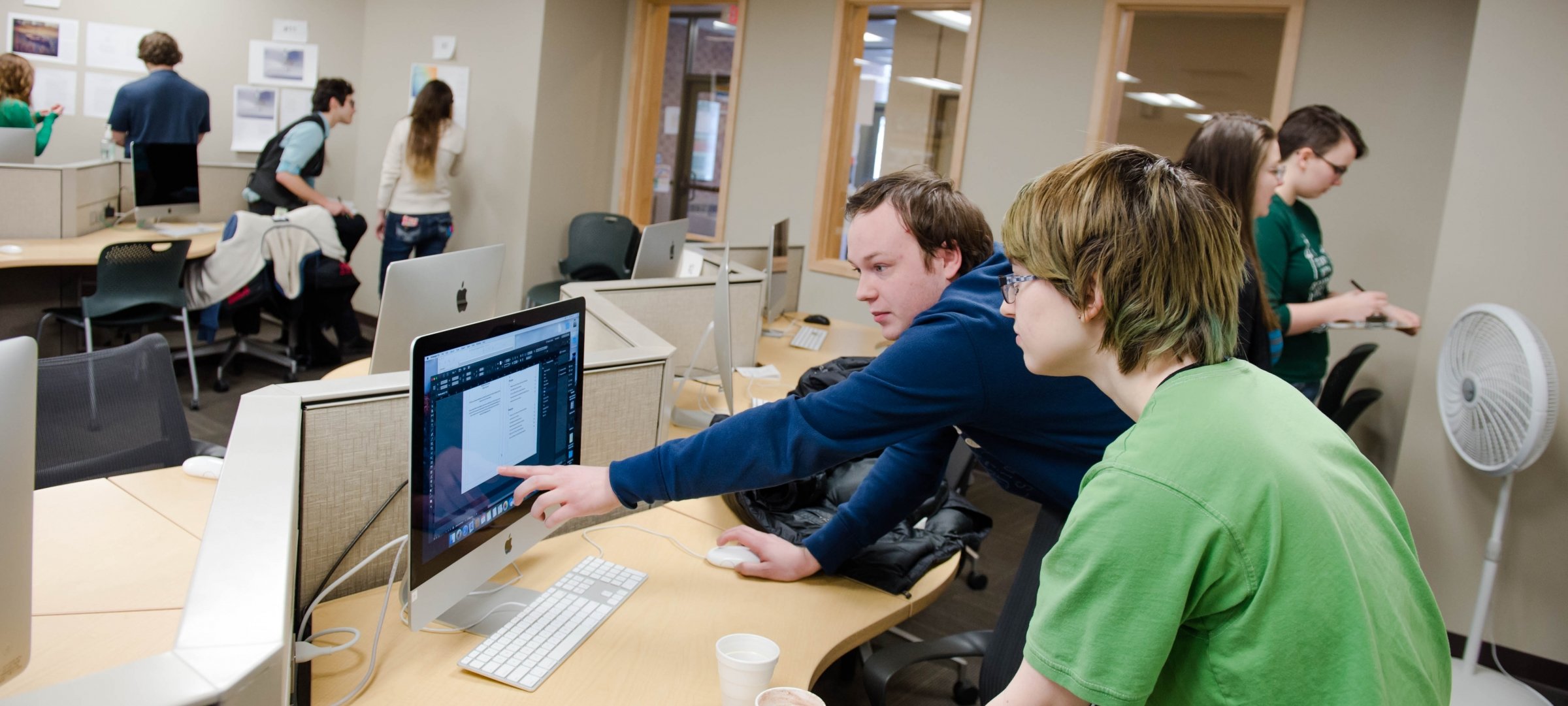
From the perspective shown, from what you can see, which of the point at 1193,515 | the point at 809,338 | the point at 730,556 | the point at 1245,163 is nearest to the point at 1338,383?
the point at 1245,163

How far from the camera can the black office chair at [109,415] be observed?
2178 millimetres

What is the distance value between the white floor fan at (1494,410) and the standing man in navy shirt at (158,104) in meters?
6.08

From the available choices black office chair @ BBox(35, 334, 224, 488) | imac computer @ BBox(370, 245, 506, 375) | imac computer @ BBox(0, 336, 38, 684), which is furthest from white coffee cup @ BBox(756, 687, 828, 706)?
black office chair @ BBox(35, 334, 224, 488)

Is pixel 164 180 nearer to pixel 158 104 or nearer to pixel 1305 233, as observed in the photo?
pixel 158 104

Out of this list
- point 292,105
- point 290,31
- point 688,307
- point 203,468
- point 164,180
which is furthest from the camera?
point 292,105

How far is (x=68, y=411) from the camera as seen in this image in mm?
2189

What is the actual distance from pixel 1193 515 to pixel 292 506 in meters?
0.73

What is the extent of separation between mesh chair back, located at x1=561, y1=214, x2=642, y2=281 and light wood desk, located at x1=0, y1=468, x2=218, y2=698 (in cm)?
430

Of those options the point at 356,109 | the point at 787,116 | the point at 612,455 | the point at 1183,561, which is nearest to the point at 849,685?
the point at 612,455

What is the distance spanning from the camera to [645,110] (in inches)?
275

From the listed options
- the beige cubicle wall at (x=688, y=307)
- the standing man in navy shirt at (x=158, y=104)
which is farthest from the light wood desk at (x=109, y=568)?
the standing man in navy shirt at (x=158, y=104)

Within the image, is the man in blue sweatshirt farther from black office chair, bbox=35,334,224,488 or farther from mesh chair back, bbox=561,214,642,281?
mesh chair back, bbox=561,214,642,281

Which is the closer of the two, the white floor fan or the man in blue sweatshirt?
the man in blue sweatshirt

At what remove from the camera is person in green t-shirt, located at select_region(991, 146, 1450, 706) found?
812 mm
